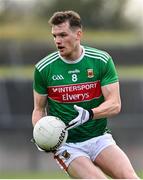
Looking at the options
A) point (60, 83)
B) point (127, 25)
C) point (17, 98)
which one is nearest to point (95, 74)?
point (60, 83)

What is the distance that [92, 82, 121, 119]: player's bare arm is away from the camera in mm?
8242

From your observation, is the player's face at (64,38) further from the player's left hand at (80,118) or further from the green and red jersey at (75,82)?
the player's left hand at (80,118)

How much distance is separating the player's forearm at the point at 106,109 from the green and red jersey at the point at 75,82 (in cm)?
23

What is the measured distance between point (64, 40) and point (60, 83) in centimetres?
49

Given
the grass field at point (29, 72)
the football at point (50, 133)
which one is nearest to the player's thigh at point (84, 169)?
the football at point (50, 133)

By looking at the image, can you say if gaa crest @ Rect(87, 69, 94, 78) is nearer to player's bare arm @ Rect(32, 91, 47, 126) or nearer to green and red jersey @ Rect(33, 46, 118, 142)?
green and red jersey @ Rect(33, 46, 118, 142)

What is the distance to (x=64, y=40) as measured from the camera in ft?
27.2

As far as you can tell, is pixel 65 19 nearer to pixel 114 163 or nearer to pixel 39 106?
pixel 39 106

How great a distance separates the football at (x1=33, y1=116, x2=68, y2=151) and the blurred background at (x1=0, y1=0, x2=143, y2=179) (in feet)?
45.6

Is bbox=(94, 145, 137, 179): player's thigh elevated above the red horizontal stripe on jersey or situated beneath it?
situated beneath

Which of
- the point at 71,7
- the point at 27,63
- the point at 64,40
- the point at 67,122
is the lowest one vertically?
the point at 27,63

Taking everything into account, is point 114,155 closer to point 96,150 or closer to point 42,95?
point 96,150

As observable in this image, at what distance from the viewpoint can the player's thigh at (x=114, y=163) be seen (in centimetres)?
816

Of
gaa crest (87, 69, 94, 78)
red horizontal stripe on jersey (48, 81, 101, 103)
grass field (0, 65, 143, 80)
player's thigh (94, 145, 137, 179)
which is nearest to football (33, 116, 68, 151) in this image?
red horizontal stripe on jersey (48, 81, 101, 103)
